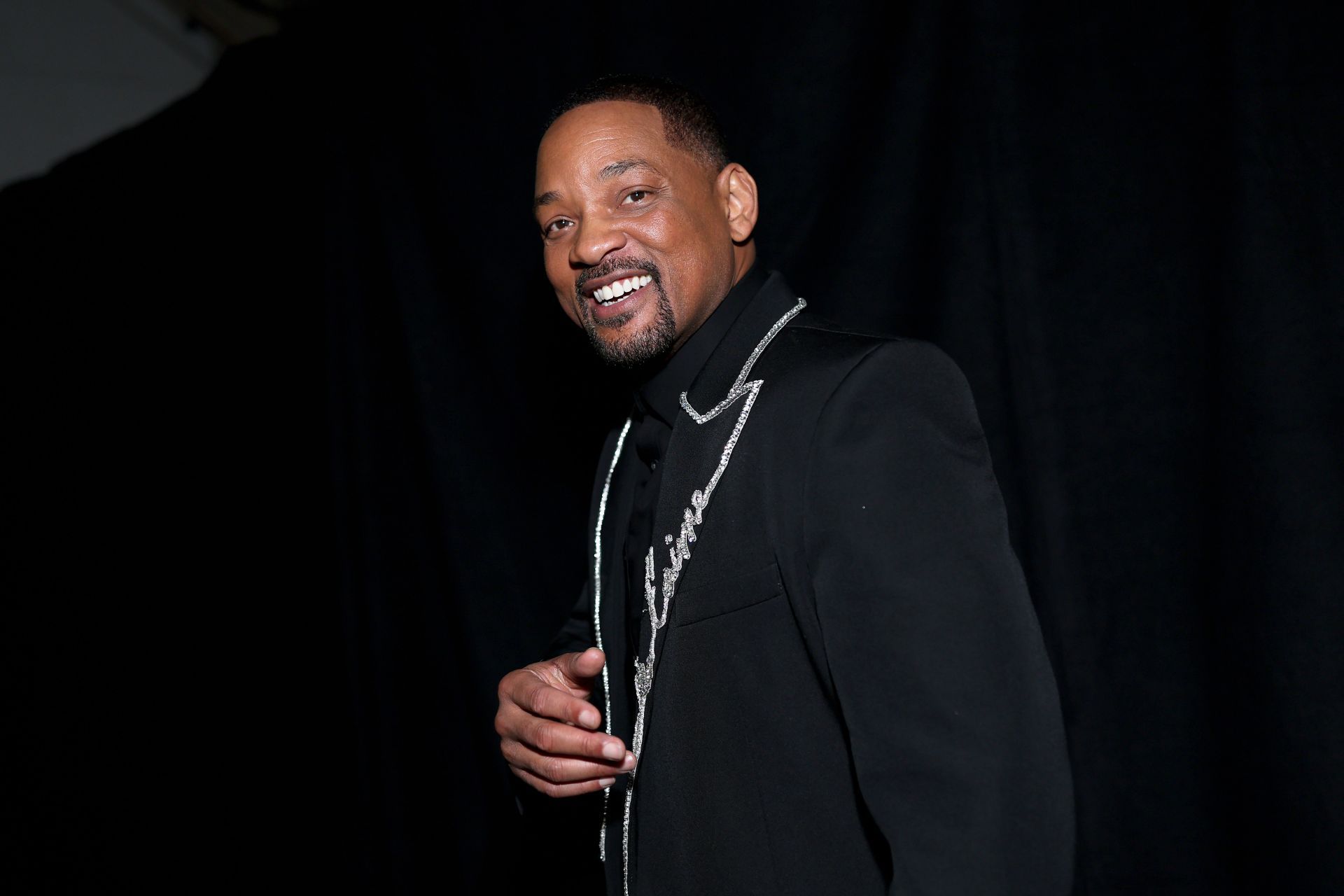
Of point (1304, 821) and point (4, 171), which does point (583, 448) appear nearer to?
point (1304, 821)

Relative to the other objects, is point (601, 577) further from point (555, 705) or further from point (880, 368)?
point (880, 368)

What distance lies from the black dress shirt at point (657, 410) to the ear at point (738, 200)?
0.06 m

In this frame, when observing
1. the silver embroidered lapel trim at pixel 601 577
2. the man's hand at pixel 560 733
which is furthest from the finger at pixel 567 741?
the silver embroidered lapel trim at pixel 601 577

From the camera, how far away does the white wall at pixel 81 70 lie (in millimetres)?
3230

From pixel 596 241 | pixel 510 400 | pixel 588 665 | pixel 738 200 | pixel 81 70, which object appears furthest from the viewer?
pixel 81 70

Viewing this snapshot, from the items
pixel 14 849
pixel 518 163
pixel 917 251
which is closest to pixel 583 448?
pixel 518 163

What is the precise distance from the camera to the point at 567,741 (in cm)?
95

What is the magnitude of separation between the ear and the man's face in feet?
0.16

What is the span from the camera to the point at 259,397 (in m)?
2.39

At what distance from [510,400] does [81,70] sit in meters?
2.66

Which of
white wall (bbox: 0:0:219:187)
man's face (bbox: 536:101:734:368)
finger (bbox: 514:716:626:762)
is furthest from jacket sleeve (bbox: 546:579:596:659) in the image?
white wall (bbox: 0:0:219:187)

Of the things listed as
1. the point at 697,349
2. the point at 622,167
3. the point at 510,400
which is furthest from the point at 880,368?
the point at 510,400

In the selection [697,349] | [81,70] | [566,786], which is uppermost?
[81,70]

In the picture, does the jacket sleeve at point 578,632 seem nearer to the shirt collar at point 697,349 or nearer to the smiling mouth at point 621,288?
the shirt collar at point 697,349
